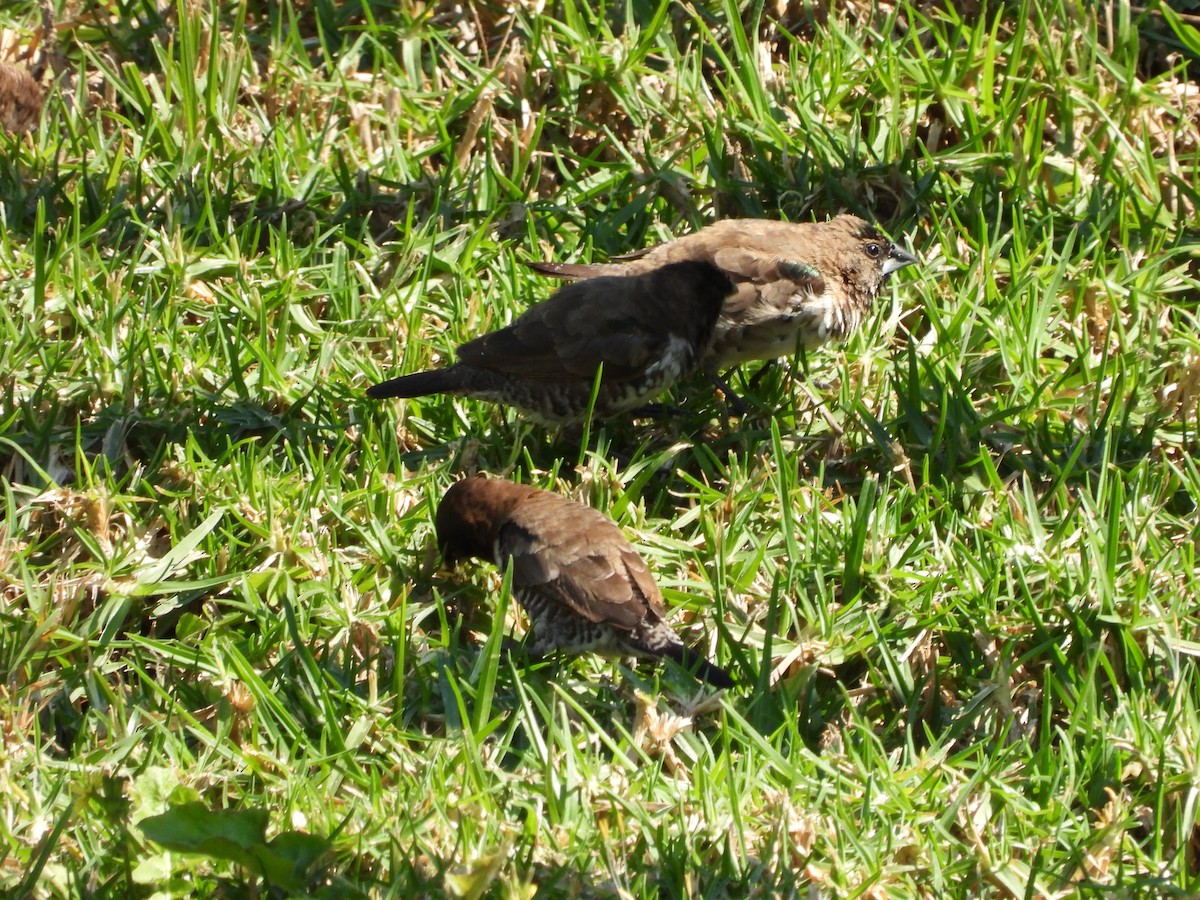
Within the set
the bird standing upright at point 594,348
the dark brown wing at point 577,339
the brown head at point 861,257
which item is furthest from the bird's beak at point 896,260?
the dark brown wing at point 577,339

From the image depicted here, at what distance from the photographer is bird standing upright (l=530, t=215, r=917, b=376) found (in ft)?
19.0

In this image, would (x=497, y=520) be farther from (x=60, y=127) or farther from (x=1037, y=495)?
(x=60, y=127)

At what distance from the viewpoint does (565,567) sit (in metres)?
4.66

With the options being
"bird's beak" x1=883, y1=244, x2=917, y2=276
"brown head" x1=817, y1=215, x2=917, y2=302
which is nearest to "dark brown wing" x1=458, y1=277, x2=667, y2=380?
"brown head" x1=817, y1=215, x2=917, y2=302

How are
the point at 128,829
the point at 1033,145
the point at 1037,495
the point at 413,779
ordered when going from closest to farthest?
the point at 128,829 < the point at 413,779 < the point at 1037,495 < the point at 1033,145

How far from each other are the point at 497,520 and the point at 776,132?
2.59m

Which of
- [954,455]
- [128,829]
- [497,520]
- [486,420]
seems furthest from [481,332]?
[128,829]

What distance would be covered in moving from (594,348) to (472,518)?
105cm

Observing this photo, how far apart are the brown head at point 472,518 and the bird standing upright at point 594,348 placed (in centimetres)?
Answer: 58

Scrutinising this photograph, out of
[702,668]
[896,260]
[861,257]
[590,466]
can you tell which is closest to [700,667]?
[702,668]

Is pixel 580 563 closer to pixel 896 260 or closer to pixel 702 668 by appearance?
pixel 702 668

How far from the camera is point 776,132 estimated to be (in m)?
6.50

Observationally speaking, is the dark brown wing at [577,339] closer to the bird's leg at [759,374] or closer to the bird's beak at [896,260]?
the bird's leg at [759,374]

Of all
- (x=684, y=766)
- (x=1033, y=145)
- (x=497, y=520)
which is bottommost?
(x=684, y=766)
